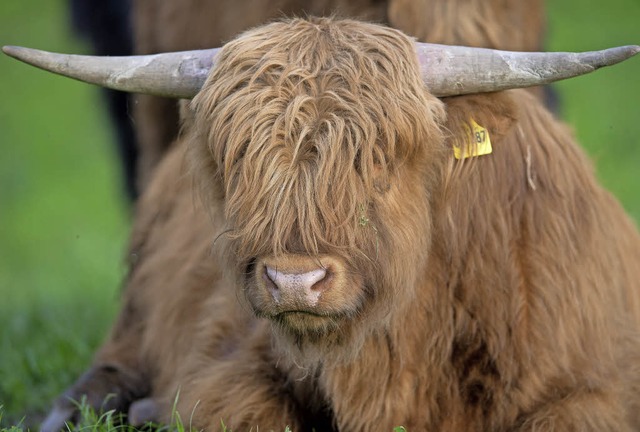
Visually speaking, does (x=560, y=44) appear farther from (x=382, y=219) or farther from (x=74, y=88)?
(x=382, y=219)

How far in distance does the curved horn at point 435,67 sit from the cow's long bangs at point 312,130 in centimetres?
8

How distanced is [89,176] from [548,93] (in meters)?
8.69

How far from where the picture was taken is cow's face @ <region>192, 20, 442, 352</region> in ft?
10.3

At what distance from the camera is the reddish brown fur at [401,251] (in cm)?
324

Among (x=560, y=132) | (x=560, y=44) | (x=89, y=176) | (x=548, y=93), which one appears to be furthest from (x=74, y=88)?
(x=560, y=132)

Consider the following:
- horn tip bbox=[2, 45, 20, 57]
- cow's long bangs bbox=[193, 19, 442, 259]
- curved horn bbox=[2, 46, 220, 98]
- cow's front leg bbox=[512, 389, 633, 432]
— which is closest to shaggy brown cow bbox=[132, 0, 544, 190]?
curved horn bbox=[2, 46, 220, 98]

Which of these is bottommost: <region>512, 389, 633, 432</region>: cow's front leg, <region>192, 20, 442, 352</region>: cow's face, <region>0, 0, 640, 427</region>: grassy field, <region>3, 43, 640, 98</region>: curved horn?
<region>0, 0, 640, 427</region>: grassy field

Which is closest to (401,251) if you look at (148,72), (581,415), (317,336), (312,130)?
(317,336)

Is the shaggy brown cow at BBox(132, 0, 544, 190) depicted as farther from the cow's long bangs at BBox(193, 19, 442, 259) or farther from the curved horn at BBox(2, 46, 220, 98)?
the cow's long bangs at BBox(193, 19, 442, 259)

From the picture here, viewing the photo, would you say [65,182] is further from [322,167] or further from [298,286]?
[298,286]

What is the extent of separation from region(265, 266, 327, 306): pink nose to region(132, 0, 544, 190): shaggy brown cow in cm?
160

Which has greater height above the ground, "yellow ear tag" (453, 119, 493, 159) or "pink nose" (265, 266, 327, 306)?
"yellow ear tag" (453, 119, 493, 159)

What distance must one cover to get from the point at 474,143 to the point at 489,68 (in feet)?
0.83

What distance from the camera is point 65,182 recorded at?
14.1 meters
